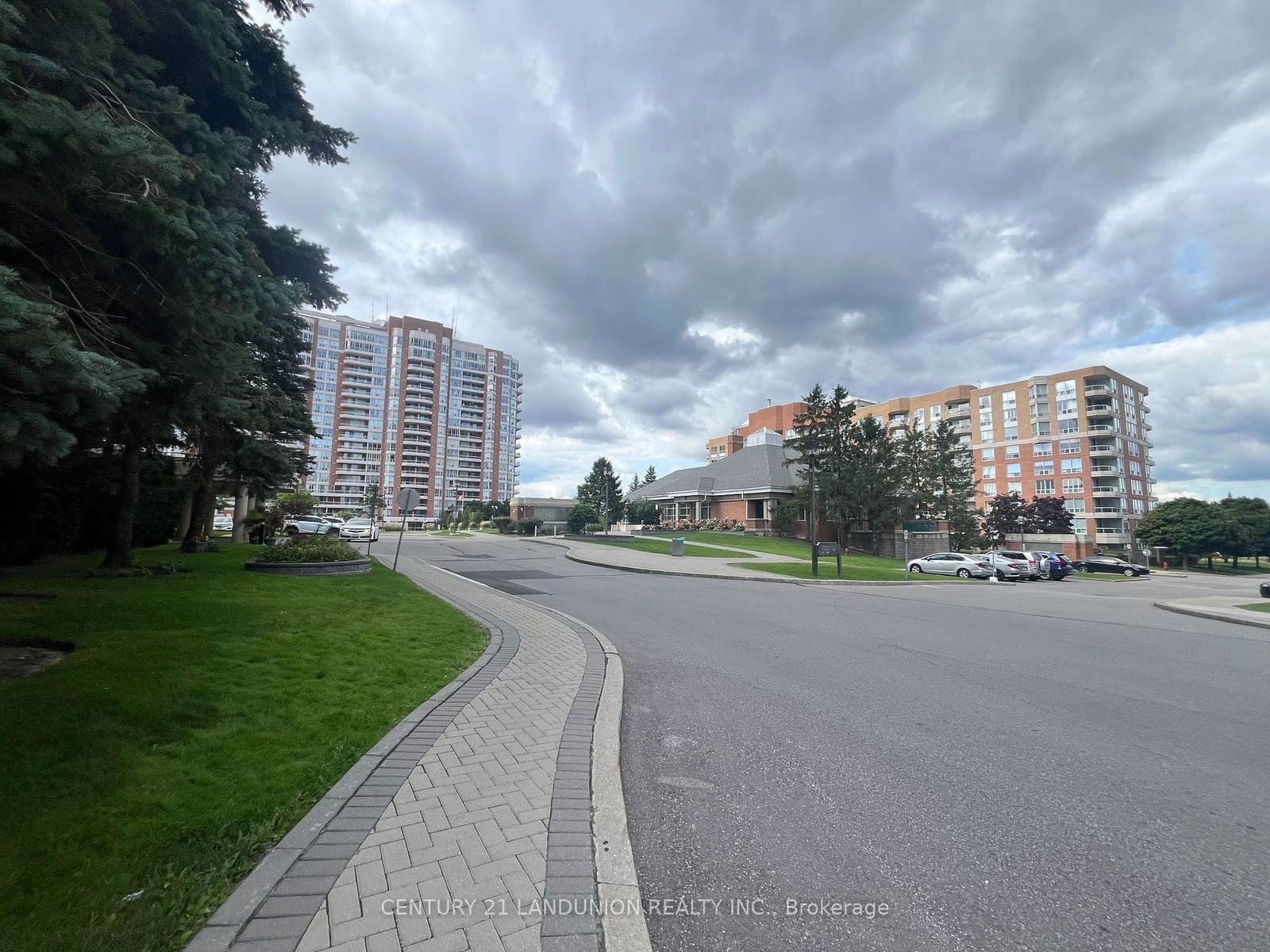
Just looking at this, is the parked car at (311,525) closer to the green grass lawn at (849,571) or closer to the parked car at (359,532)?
the parked car at (359,532)

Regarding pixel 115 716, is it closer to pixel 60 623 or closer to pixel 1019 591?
pixel 60 623

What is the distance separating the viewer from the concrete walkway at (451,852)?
2402mm

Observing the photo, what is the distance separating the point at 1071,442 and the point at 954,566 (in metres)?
59.8

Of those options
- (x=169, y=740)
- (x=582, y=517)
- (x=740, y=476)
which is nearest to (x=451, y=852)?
(x=169, y=740)

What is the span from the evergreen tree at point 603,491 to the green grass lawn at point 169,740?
163 feet

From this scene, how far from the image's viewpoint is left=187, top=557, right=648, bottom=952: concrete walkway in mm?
2402

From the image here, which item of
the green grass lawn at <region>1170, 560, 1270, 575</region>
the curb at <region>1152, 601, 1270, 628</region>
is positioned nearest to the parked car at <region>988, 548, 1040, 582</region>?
the curb at <region>1152, 601, 1270, 628</region>

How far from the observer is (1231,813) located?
3691mm

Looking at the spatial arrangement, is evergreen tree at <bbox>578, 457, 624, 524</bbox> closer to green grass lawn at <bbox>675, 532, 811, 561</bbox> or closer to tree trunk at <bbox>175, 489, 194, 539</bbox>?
green grass lawn at <bbox>675, 532, 811, 561</bbox>

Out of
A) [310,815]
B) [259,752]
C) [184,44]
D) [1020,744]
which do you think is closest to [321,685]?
[259,752]

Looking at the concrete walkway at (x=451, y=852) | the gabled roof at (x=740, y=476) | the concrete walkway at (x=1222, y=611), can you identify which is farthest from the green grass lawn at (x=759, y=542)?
the concrete walkway at (x=451, y=852)

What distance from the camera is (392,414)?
113250 millimetres

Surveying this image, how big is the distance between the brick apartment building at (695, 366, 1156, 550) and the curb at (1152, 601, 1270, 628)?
166 ft

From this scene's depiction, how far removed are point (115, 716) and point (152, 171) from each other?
14.5 ft
